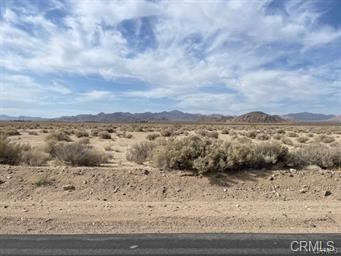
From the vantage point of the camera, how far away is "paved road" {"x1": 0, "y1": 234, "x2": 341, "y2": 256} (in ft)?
22.1

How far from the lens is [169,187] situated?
12320mm

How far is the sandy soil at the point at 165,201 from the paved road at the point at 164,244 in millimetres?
719

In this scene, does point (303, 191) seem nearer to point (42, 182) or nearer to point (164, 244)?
point (164, 244)

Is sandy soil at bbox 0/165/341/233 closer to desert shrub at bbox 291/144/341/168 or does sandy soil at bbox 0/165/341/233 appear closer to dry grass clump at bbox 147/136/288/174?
dry grass clump at bbox 147/136/288/174

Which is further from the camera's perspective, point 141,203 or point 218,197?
point 218,197

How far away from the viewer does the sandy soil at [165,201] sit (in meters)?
8.81

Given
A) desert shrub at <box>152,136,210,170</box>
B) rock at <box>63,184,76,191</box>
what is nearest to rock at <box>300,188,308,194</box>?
desert shrub at <box>152,136,210,170</box>

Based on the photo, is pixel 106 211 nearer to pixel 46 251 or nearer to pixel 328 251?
pixel 46 251

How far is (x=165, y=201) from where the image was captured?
36.9ft

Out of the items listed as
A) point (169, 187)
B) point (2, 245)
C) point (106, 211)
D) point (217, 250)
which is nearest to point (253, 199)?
point (169, 187)

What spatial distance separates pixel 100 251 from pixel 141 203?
13.3 feet

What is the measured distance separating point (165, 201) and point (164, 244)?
4086 mm

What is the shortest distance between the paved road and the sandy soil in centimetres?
72

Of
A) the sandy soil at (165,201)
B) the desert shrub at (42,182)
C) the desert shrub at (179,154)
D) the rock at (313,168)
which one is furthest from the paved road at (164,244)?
the rock at (313,168)
